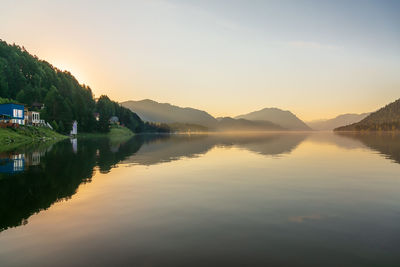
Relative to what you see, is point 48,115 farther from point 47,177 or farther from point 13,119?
point 47,177

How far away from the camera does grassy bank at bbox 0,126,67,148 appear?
282 feet

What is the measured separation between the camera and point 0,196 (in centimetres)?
2022

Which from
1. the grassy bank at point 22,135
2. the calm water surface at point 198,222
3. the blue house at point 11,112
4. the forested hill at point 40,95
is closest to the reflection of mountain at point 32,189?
the calm water surface at point 198,222

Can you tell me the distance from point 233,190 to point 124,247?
13403 mm

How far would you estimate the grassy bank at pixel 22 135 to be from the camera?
86.0m

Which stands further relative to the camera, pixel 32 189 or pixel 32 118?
pixel 32 118

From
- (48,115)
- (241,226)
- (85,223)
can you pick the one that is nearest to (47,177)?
(85,223)

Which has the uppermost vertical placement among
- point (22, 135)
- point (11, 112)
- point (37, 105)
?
point (37, 105)

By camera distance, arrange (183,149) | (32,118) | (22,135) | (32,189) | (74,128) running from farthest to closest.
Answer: (74,128) < (32,118) < (22,135) < (183,149) < (32,189)

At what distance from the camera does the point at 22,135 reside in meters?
99.9

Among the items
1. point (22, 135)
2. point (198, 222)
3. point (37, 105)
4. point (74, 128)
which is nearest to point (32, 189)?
point (198, 222)

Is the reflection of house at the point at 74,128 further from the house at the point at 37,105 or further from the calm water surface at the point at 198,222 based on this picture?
the calm water surface at the point at 198,222

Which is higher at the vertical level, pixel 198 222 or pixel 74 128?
pixel 74 128

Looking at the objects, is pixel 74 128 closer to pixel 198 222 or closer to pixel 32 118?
pixel 32 118
